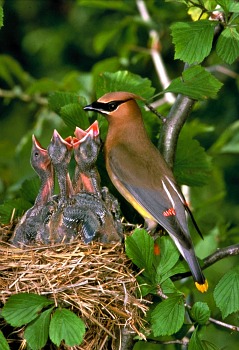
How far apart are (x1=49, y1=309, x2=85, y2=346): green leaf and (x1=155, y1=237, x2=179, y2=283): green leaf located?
0.42 metres

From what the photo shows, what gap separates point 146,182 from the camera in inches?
189

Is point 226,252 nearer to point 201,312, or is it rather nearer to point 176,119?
point 201,312

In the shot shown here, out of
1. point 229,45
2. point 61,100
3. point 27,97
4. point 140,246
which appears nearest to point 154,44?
point 27,97

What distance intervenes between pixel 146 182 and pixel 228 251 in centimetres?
66

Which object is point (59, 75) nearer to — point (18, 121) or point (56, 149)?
point (18, 121)

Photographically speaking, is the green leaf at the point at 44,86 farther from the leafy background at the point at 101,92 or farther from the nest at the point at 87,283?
the nest at the point at 87,283

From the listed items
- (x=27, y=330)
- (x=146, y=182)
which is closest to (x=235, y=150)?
(x=146, y=182)

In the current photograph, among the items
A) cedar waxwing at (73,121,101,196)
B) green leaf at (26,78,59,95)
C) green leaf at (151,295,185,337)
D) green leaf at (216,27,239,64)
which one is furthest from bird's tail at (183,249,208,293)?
green leaf at (26,78,59,95)

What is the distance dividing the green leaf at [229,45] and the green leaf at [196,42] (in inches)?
2.0

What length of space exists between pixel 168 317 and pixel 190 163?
101 cm

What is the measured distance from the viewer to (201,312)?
13.6ft

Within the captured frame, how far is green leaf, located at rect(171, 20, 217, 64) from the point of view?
412 centimetres

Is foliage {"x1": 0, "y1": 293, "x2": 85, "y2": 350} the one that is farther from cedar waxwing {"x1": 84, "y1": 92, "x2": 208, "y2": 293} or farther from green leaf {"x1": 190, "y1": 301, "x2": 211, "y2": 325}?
cedar waxwing {"x1": 84, "y1": 92, "x2": 208, "y2": 293}

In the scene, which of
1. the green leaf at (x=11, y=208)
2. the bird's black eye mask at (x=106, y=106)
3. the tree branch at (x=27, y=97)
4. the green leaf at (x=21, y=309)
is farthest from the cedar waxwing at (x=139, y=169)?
the tree branch at (x=27, y=97)
